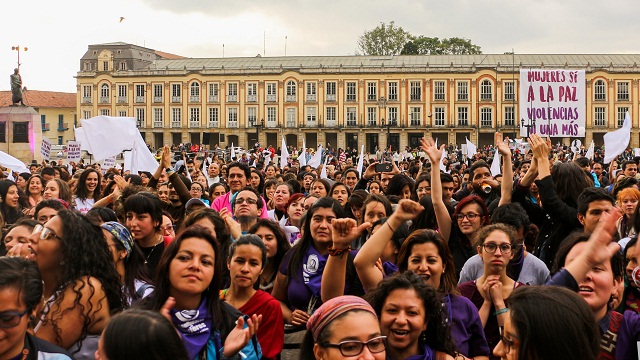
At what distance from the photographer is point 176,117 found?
7588 centimetres

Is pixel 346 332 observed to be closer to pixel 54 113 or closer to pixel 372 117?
pixel 372 117

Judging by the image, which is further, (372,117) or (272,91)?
→ (272,91)

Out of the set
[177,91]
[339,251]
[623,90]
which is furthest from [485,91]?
[339,251]

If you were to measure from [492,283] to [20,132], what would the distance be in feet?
97.0

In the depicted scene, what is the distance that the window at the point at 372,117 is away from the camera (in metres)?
72.4

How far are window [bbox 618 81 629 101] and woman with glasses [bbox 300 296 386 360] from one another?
243 feet

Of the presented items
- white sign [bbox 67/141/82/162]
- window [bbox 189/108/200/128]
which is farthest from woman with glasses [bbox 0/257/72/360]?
window [bbox 189/108/200/128]

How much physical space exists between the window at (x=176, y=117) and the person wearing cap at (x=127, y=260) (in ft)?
237

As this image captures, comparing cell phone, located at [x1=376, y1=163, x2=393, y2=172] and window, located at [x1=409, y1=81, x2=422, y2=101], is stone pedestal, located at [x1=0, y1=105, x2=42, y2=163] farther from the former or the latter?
window, located at [x1=409, y1=81, x2=422, y2=101]

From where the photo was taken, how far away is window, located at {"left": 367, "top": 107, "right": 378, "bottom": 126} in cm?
7244

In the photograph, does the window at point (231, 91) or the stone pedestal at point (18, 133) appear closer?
the stone pedestal at point (18, 133)

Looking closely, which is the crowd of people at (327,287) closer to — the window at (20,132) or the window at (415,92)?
the window at (20,132)

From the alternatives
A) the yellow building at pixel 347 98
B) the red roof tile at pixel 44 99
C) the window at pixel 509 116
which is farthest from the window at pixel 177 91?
the window at pixel 509 116

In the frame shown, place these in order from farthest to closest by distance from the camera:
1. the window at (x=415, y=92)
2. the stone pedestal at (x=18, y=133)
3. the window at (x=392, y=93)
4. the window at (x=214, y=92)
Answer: the window at (x=214, y=92) < the window at (x=392, y=93) < the window at (x=415, y=92) < the stone pedestal at (x=18, y=133)
